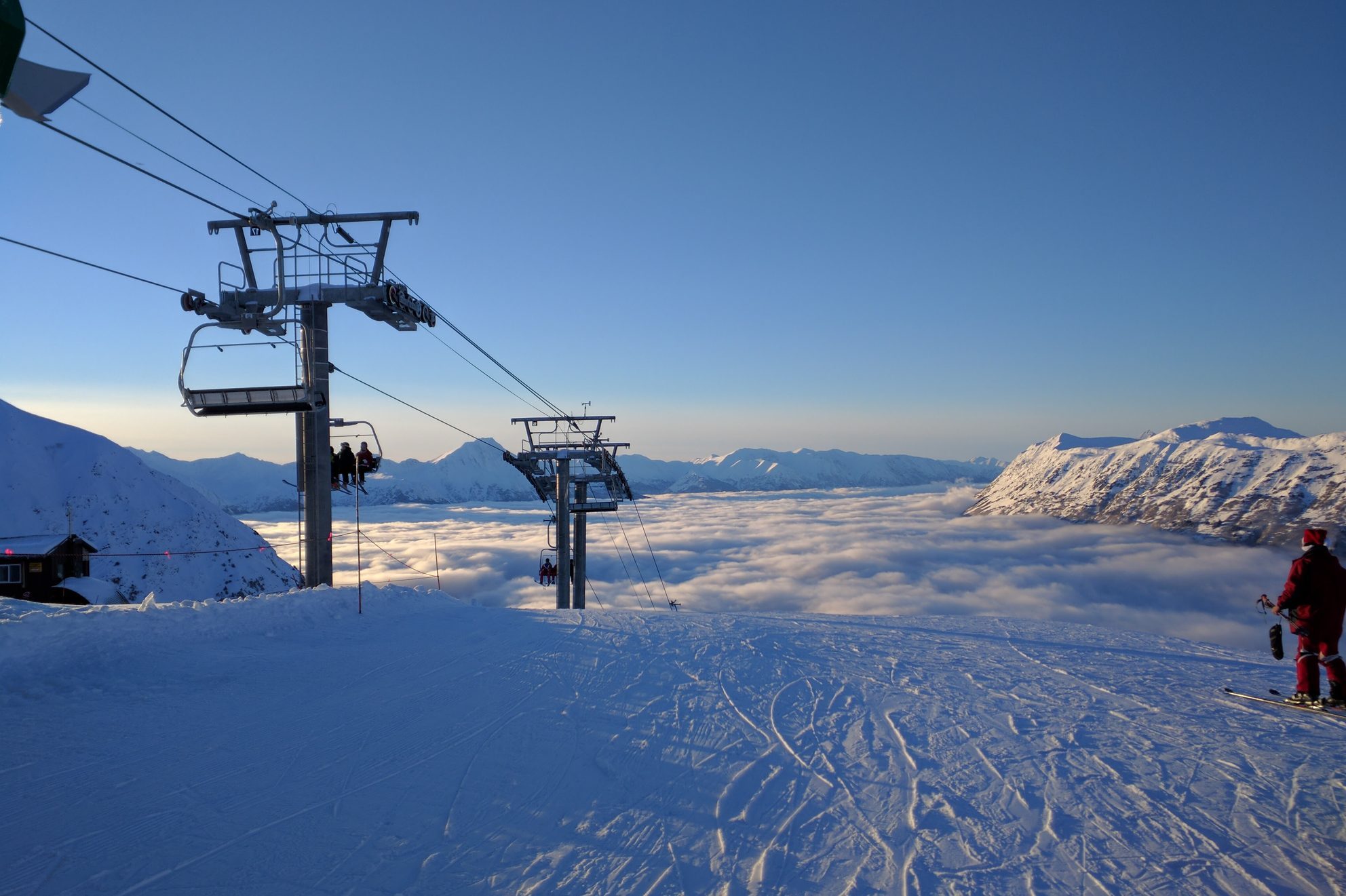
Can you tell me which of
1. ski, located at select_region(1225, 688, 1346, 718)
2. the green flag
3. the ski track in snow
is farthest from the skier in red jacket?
the green flag

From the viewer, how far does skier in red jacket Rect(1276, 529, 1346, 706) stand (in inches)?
291

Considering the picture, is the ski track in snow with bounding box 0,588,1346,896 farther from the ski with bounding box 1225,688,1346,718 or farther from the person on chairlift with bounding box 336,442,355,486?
the person on chairlift with bounding box 336,442,355,486

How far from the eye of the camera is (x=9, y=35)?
324cm

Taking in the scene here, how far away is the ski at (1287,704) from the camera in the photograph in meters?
7.43

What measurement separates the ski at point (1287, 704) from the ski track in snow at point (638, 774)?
0.63 feet

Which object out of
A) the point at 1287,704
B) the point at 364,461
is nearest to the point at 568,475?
the point at 364,461

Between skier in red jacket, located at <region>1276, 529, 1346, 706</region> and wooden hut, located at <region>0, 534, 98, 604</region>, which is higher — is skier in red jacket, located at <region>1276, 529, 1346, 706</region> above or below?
above

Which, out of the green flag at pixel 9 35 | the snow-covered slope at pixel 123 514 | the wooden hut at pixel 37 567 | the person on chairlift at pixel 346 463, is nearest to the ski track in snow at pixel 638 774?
the green flag at pixel 9 35

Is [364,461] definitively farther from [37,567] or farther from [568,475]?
[37,567]

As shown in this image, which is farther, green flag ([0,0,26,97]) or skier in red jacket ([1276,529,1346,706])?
skier in red jacket ([1276,529,1346,706])

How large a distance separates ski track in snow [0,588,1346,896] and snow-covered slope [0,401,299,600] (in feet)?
210

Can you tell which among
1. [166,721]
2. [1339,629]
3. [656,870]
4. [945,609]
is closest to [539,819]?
[656,870]

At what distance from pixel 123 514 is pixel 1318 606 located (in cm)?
9033

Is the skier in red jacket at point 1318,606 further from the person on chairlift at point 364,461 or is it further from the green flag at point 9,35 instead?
the person on chairlift at point 364,461
